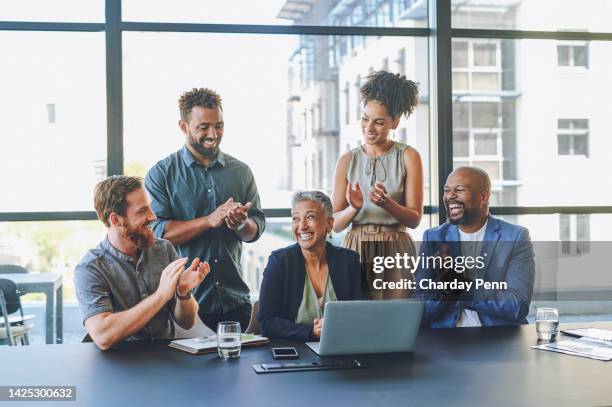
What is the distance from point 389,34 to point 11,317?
280cm

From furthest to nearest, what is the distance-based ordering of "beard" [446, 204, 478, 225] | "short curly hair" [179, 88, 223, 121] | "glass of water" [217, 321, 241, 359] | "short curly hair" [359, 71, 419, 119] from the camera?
1. "short curly hair" [359, 71, 419, 119]
2. "short curly hair" [179, 88, 223, 121]
3. "beard" [446, 204, 478, 225]
4. "glass of water" [217, 321, 241, 359]

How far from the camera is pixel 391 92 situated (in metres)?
4.33

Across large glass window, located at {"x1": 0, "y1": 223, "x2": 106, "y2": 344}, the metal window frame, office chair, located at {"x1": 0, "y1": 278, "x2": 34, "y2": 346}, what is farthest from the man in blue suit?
office chair, located at {"x1": 0, "y1": 278, "x2": 34, "y2": 346}

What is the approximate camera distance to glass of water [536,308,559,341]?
282 centimetres

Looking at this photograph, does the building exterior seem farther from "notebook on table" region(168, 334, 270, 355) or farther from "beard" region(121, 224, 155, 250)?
"notebook on table" region(168, 334, 270, 355)

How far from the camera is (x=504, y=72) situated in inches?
187

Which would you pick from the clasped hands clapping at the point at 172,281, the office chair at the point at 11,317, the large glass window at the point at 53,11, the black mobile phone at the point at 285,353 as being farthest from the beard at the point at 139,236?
the large glass window at the point at 53,11

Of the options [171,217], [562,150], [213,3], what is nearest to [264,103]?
[213,3]

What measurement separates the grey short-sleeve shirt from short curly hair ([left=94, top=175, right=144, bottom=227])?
0.16 m

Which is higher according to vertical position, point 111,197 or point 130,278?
point 111,197

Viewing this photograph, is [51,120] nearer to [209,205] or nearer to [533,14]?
[209,205]

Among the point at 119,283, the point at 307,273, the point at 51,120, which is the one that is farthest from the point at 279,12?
the point at 119,283

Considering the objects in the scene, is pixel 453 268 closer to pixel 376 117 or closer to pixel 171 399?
pixel 376 117

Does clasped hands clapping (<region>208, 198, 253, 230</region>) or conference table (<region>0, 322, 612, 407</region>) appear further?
clasped hands clapping (<region>208, 198, 253, 230</region>)
